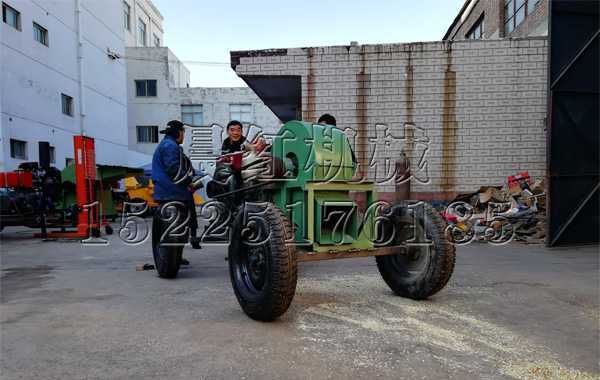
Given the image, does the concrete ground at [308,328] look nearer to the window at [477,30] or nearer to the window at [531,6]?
the window at [531,6]

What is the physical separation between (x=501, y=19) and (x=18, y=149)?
18721 millimetres

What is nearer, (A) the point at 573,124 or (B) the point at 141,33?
(A) the point at 573,124

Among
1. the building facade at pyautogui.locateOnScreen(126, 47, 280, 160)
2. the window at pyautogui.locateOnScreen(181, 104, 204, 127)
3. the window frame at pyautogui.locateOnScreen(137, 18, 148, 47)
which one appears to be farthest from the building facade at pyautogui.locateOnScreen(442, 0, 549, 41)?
the window frame at pyautogui.locateOnScreen(137, 18, 148, 47)

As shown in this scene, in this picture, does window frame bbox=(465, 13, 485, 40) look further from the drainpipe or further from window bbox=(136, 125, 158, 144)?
window bbox=(136, 125, 158, 144)

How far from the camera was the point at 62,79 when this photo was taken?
18547 millimetres

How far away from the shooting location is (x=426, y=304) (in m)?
3.70

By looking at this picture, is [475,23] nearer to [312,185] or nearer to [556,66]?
[556,66]

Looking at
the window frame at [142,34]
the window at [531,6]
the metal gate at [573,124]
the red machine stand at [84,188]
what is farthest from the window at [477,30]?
the window frame at [142,34]

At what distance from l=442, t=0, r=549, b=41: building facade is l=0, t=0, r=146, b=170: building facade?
17254 mm

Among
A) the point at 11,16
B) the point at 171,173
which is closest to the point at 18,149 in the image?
the point at 11,16

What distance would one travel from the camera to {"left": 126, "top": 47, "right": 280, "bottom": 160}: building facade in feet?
93.7

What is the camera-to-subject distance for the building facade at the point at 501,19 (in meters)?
11.3

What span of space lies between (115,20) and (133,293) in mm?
25494

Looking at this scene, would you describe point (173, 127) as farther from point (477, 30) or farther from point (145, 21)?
point (145, 21)
